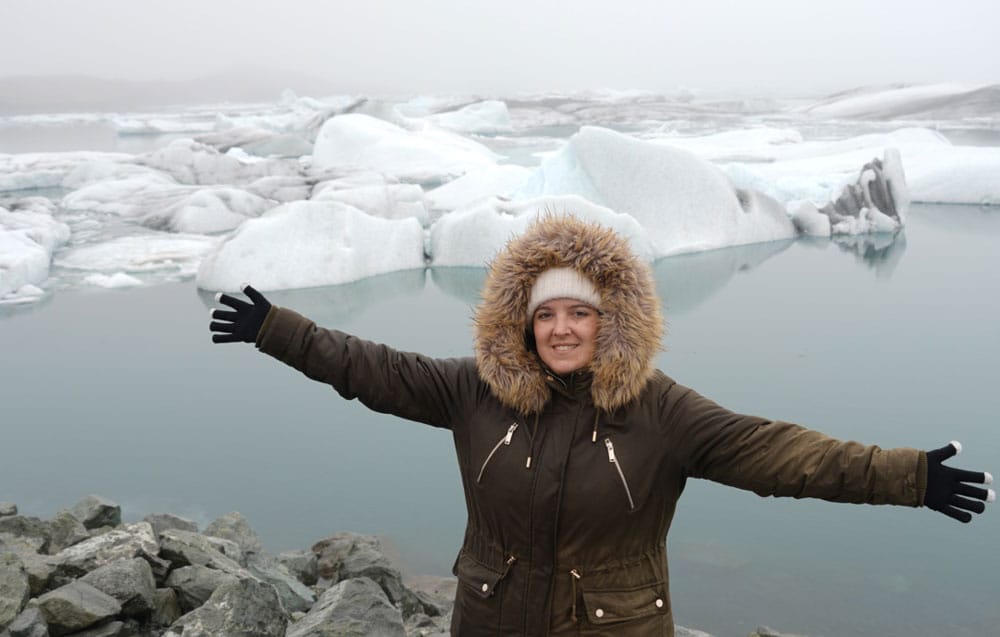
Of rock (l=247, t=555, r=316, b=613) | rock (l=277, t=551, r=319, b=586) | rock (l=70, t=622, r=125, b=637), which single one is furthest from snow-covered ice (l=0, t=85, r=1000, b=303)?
rock (l=70, t=622, r=125, b=637)

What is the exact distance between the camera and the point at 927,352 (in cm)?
634

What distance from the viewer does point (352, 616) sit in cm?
248

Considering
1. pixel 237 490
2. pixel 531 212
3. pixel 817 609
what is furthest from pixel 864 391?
pixel 531 212

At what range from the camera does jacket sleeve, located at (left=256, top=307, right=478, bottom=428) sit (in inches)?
59.5

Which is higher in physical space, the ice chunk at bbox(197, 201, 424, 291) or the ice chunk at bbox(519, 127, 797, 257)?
the ice chunk at bbox(519, 127, 797, 257)

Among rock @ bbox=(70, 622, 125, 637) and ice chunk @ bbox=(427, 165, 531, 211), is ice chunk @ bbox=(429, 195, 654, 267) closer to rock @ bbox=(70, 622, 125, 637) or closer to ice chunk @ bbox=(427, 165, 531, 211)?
ice chunk @ bbox=(427, 165, 531, 211)

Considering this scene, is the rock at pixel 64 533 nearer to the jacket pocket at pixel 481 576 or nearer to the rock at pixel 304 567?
the rock at pixel 304 567

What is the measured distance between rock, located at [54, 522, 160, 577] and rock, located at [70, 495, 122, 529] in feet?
2.52

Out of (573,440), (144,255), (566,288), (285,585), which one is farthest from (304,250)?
(573,440)

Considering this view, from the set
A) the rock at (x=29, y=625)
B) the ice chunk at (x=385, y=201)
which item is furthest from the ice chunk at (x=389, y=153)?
the rock at (x=29, y=625)

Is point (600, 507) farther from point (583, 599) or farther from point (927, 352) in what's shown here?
point (927, 352)

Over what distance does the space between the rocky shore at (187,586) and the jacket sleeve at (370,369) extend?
1.10 m

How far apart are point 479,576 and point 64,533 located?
2408 mm

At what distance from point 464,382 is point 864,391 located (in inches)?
178
